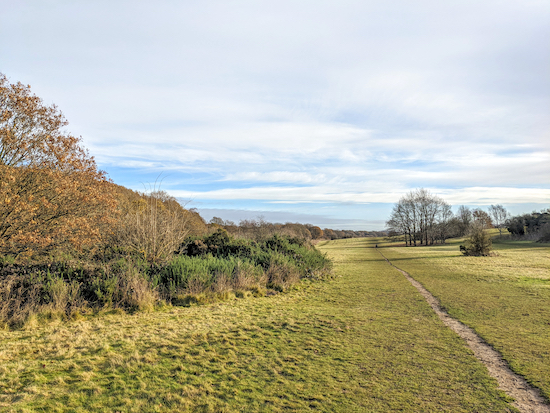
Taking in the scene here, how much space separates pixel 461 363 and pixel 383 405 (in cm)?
204

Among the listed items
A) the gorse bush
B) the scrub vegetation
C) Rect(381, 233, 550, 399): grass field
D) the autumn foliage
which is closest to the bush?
Rect(381, 233, 550, 399): grass field

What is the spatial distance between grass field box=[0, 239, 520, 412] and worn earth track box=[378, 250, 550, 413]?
163 millimetres

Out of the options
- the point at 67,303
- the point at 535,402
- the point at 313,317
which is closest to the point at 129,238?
the point at 67,303

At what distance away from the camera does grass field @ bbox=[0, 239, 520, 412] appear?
385cm

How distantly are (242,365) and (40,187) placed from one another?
7.77 meters

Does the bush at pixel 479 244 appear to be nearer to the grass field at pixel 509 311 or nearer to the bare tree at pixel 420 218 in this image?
the grass field at pixel 509 311

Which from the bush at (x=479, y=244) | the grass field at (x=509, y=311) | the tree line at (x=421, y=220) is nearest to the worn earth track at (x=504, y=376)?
the grass field at (x=509, y=311)

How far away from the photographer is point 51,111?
10.0 m

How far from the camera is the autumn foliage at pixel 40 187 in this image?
8.72 meters

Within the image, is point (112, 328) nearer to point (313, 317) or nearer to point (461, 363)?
point (313, 317)

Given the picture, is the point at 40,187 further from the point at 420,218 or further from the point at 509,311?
the point at 420,218

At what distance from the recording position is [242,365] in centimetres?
498

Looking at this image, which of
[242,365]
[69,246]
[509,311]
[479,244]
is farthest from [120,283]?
[479,244]

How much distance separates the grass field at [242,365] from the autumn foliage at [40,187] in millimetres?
3544
